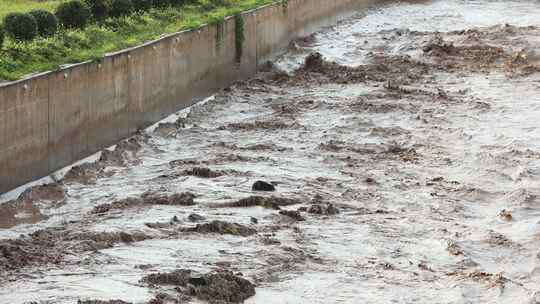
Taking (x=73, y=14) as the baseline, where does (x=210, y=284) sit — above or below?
below

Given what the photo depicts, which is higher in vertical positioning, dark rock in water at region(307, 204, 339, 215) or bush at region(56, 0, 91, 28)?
bush at region(56, 0, 91, 28)

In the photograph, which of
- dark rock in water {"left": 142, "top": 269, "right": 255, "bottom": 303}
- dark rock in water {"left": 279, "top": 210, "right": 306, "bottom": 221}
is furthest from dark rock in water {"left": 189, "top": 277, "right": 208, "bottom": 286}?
dark rock in water {"left": 279, "top": 210, "right": 306, "bottom": 221}

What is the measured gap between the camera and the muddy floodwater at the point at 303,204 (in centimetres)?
1452

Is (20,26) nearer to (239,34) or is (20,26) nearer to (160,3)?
(160,3)

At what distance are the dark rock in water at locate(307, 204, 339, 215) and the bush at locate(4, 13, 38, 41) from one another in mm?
7292

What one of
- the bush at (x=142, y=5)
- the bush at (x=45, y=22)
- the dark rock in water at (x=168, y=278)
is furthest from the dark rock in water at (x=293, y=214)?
the bush at (x=142, y=5)

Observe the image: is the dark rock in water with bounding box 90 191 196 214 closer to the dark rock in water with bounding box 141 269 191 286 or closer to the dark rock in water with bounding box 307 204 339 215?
the dark rock in water with bounding box 307 204 339 215

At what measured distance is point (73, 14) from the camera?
24.6 meters

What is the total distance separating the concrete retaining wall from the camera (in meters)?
18.6

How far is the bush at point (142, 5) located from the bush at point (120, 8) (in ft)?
2.74

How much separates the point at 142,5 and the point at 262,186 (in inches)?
436

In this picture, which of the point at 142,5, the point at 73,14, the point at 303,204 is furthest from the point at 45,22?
the point at 303,204

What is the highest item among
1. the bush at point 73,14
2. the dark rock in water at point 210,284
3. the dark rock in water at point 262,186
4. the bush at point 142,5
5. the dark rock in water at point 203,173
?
the bush at point 73,14

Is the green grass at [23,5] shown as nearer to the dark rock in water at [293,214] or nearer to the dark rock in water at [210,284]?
the dark rock in water at [293,214]
